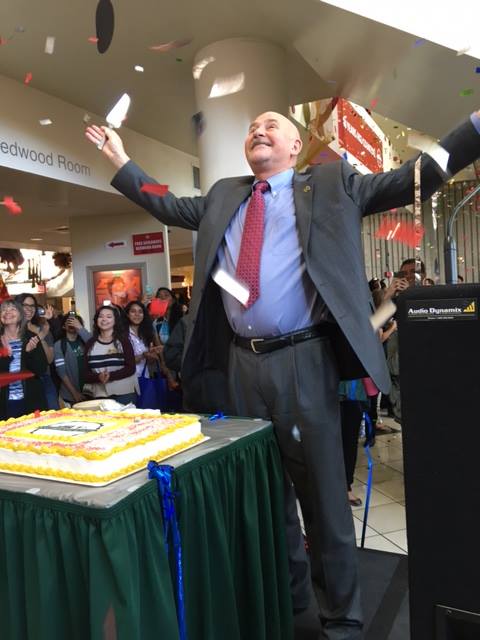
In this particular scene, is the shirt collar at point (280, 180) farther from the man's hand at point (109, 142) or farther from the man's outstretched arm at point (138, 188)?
the man's hand at point (109, 142)

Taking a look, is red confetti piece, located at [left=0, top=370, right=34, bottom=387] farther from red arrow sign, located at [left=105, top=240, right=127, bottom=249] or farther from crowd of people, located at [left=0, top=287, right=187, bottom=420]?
red arrow sign, located at [left=105, top=240, right=127, bottom=249]

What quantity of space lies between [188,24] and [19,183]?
2478 millimetres

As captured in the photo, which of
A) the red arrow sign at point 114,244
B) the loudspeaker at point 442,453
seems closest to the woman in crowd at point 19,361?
the loudspeaker at point 442,453

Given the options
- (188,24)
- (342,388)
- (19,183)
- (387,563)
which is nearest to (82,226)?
(19,183)

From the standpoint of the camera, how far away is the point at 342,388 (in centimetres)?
307

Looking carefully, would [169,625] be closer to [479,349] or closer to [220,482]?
[220,482]

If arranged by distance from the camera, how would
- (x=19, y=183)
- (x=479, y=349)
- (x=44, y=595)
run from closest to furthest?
(x=44, y=595) → (x=479, y=349) → (x=19, y=183)

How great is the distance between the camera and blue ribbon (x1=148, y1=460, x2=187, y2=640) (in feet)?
3.93

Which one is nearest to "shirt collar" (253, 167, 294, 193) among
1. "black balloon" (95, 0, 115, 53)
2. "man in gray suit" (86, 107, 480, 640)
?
"man in gray suit" (86, 107, 480, 640)

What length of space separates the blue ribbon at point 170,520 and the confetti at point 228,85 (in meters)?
3.52

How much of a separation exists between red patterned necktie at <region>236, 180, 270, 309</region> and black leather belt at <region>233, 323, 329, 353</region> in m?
0.12

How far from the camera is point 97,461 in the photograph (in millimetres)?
1170

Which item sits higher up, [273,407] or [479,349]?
[479,349]

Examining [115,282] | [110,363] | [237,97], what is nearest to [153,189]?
[110,363]
